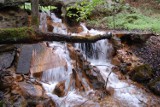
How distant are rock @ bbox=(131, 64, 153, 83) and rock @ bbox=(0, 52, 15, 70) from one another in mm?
4732

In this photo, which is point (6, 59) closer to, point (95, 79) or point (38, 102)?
point (38, 102)

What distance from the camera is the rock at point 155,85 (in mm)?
8061

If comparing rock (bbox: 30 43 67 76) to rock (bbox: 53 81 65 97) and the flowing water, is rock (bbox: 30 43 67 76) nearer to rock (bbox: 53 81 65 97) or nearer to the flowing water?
the flowing water

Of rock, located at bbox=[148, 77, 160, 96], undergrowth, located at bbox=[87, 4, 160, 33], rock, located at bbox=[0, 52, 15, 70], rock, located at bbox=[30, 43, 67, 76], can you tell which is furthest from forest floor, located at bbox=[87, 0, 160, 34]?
rock, located at bbox=[0, 52, 15, 70]

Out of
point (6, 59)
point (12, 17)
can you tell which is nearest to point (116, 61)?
point (6, 59)

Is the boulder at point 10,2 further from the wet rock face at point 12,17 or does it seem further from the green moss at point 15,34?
the green moss at point 15,34

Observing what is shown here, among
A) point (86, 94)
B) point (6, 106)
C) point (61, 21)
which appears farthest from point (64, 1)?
point (6, 106)

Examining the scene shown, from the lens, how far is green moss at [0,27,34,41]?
113 inches

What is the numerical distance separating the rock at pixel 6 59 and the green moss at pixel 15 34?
4.84m

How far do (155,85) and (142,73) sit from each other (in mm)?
797

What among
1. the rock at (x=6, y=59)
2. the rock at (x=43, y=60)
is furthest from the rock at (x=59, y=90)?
the rock at (x=6, y=59)

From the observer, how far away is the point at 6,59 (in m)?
7.77

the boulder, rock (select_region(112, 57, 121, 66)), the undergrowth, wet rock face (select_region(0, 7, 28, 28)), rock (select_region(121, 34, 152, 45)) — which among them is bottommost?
rock (select_region(112, 57, 121, 66))

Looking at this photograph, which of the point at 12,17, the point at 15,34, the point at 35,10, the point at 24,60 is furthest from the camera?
the point at 12,17
